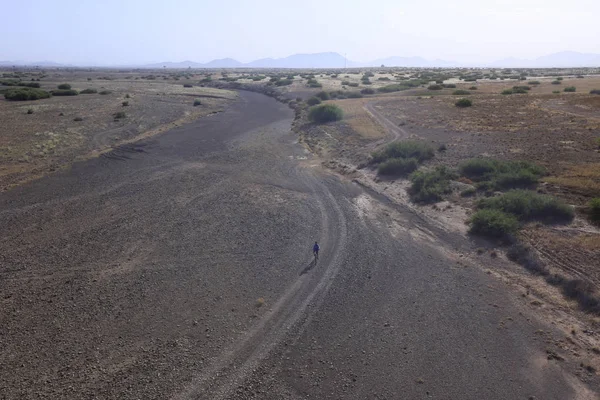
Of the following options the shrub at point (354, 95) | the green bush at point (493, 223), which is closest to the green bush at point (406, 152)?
the green bush at point (493, 223)

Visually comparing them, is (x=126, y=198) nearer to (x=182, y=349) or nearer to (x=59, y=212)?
(x=59, y=212)

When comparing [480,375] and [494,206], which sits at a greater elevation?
[494,206]

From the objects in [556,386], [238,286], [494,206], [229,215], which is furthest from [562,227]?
[229,215]

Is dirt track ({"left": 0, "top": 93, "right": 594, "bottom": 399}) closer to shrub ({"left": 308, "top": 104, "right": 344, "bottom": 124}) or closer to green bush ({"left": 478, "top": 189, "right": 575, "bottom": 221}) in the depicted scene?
green bush ({"left": 478, "top": 189, "right": 575, "bottom": 221})

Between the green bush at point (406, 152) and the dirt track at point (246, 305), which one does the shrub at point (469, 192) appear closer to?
the dirt track at point (246, 305)

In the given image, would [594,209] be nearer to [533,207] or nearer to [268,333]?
[533,207]

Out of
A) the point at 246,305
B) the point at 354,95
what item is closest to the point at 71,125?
the point at 246,305

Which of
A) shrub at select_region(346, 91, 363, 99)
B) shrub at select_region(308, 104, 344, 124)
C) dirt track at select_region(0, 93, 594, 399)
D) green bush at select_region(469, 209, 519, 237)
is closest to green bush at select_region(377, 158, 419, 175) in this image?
dirt track at select_region(0, 93, 594, 399)
